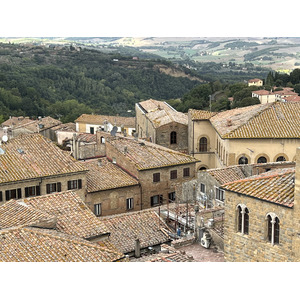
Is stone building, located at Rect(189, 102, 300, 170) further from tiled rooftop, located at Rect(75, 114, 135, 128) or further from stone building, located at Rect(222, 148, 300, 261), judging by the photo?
tiled rooftop, located at Rect(75, 114, 135, 128)

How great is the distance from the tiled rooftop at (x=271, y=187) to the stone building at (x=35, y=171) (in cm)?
907

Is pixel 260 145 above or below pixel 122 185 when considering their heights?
above

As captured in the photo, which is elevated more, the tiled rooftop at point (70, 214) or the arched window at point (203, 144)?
the tiled rooftop at point (70, 214)

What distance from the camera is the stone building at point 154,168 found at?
18.7 m

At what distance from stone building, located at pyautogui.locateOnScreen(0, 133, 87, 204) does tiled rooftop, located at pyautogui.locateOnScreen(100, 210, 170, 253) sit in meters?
3.37

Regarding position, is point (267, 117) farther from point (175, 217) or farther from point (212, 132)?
point (175, 217)

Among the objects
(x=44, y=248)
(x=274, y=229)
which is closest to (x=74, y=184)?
(x=44, y=248)

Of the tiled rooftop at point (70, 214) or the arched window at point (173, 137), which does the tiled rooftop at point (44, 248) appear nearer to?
the tiled rooftop at point (70, 214)

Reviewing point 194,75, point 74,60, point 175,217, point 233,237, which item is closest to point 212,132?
point 175,217

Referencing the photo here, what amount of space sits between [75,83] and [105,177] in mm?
56384

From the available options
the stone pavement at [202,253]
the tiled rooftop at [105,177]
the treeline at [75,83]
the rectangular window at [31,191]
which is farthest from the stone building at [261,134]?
the treeline at [75,83]

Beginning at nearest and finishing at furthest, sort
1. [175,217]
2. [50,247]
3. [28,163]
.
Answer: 1. [50,247]
2. [175,217]
3. [28,163]

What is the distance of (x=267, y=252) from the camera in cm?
754

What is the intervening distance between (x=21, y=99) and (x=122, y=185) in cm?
3955
